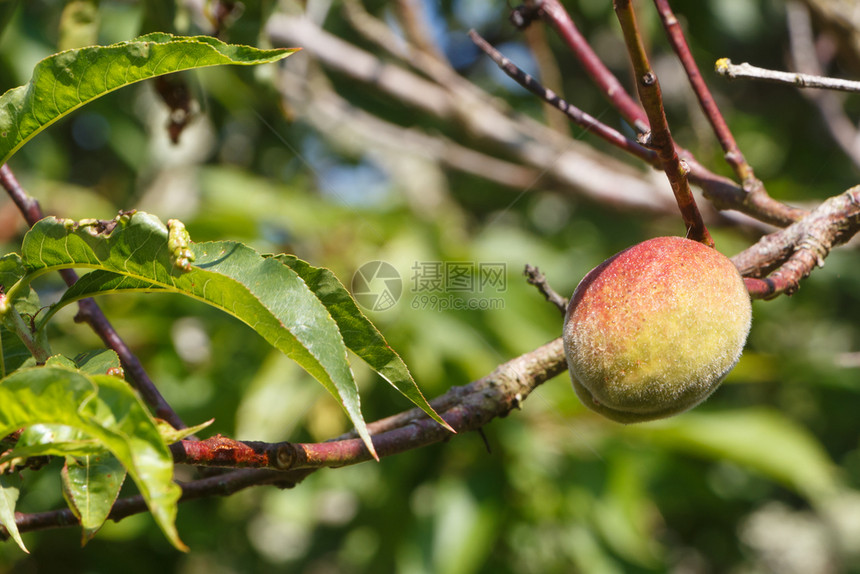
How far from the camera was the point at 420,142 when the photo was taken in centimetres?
329

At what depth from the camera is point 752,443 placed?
2707mm

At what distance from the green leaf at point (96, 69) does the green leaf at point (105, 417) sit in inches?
13.9

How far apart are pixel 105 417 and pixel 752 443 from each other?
8.25ft

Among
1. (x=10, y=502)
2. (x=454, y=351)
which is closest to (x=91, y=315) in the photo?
(x=10, y=502)

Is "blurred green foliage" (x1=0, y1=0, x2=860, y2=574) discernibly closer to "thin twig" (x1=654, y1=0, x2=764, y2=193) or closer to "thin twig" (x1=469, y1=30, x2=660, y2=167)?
"thin twig" (x1=654, y1=0, x2=764, y2=193)

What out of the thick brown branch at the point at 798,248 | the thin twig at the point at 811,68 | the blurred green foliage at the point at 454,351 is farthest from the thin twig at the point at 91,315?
the thin twig at the point at 811,68

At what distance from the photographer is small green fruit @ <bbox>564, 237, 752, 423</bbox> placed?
3.54ft

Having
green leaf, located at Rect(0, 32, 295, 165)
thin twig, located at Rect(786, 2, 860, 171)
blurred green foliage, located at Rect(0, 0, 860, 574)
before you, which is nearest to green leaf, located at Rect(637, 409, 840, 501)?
blurred green foliage, located at Rect(0, 0, 860, 574)

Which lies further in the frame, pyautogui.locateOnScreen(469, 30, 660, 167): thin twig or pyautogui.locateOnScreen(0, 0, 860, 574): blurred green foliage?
pyautogui.locateOnScreen(0, 0, 860, 574): blurred green foliage

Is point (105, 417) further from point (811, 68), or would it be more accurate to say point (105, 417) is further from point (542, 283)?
point (811, 68)

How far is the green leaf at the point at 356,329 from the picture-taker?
88cm

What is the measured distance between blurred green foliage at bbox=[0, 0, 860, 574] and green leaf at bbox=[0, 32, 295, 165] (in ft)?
3.30

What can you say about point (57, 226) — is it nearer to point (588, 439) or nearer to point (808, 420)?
point (588, 439)

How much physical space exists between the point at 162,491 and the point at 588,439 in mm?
2244
